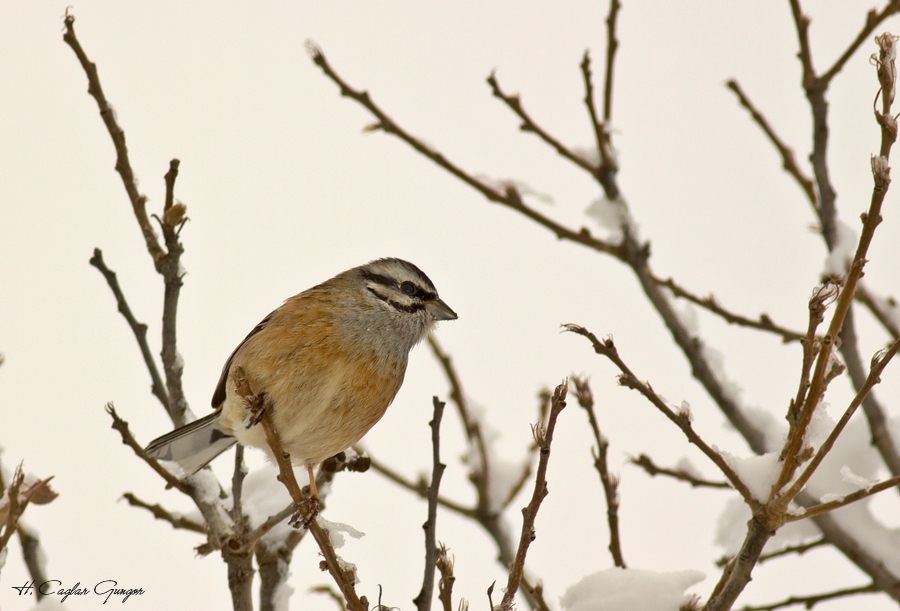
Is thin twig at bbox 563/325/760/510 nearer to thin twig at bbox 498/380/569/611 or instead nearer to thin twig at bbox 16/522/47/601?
thin twig at bbox 498/380/569/611

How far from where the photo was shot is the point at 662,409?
95.7 inches

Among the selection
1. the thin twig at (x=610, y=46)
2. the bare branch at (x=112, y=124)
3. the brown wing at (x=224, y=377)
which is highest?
the thin twig at (x=610, y=46)

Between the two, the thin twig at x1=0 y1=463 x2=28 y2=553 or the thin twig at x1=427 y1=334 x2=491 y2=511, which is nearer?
the thin twig at x1=0 y1=463 x2=28 y2=553

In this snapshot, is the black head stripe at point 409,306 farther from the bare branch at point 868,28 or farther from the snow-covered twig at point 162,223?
the bare branch at point 868,28

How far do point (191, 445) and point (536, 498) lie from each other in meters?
2.23

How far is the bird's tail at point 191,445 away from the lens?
3914 millimetres

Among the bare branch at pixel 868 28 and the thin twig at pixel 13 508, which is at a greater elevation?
the bare branch at pixel 868 28

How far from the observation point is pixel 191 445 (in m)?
4.03

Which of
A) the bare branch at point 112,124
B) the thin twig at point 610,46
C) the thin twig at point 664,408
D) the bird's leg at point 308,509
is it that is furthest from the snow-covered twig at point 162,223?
the thin twig at point 610,46

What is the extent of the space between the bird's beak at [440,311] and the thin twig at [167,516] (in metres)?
1.44

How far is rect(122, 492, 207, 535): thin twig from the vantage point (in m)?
3.81

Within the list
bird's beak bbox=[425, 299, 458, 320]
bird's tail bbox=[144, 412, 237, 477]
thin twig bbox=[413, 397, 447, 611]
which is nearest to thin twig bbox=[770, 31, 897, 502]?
thin twig bbox=[413, 397, 447, 611]

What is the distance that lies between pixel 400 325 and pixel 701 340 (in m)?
1.48

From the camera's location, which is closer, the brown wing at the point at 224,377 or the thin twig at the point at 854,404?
the thin twig at the point at 854,404
